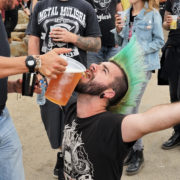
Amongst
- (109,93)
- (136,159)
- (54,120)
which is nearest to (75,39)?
(54,120)

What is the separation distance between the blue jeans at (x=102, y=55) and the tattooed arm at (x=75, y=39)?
0.98 metres

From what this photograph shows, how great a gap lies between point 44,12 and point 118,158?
179 centimetres

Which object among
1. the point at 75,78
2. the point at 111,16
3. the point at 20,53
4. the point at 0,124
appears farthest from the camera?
the point at 20,53

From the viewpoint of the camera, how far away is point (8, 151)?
2.34 m

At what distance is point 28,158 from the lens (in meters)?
3.71

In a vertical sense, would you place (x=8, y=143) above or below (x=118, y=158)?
below

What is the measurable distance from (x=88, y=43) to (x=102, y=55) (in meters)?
1.14

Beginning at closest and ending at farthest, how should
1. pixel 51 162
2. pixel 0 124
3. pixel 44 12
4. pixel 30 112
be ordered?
pixel 0 124
pixel 44 12
pixel 51 162
pixel 30 112

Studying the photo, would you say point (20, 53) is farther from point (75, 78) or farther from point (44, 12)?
point (75, 78)

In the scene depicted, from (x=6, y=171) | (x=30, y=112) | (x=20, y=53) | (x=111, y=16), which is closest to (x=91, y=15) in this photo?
(x=111, y=16)

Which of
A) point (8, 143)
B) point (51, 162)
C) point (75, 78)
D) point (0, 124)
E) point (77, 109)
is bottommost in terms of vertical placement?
point (51, 162)

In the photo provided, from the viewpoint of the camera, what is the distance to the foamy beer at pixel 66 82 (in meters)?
1.87

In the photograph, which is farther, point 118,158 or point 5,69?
point 5,69

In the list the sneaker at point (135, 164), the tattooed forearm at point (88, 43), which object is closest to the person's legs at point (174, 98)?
the sneaker at point (135, 164)
